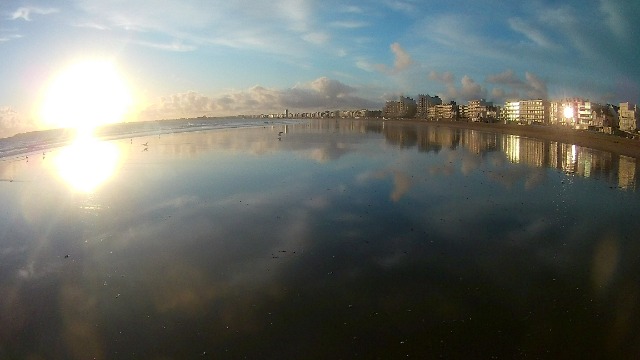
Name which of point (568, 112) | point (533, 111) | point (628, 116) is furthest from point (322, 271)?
point (533, 111)

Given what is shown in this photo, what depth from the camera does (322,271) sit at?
12.3m

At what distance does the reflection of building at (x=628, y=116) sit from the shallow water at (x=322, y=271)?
373 feet

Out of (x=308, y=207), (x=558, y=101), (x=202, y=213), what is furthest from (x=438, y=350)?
(x=558, y=101)

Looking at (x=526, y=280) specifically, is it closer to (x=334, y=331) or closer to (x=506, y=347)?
(x=506, y=347)

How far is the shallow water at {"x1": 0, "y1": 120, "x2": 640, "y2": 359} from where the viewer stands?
28.7 ft

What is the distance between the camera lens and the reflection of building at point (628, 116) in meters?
113

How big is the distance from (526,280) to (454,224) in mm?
5827

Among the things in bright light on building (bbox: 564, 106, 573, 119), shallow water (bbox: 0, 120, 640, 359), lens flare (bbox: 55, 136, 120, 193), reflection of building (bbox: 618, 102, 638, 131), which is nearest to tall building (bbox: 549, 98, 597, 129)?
bright light on building (bbox: 564, 106, 573, 119)

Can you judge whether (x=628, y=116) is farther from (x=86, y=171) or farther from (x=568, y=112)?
(x=86, y=171)

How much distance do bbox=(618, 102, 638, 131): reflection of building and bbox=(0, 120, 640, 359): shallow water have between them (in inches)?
4471

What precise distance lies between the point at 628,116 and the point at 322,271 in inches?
5585

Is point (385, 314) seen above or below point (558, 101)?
below

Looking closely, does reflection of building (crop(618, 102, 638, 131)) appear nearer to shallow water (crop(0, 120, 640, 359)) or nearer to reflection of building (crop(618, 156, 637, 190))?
reflection of building (crop(618, 156, 637, 190))

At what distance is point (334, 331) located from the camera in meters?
9.04
